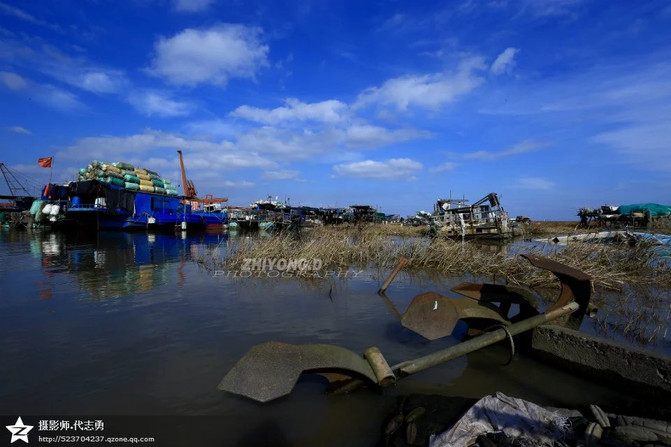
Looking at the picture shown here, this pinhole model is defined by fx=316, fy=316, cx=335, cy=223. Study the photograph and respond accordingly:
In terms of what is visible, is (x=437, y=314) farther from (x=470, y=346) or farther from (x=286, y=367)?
(x=286, y=367)

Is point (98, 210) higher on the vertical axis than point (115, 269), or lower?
higher

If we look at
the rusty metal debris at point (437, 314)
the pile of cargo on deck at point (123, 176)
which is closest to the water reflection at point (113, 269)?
the rusty metal debris at point (437, 314)

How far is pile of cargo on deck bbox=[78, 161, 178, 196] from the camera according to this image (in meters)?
32.9

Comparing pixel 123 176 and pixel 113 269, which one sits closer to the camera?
pixel 113 269

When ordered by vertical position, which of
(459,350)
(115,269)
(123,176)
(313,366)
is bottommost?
(115,269)

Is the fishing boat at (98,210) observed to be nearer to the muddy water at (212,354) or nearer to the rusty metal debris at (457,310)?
the muddy water at (212,354)

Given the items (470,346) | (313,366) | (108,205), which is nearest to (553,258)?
(470,346)

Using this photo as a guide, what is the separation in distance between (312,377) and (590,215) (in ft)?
137

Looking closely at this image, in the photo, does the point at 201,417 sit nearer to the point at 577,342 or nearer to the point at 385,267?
the point at 577,342

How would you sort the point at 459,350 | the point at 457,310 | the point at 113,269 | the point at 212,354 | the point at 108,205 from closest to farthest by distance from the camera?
the point at 459,350, the point at 457,310, the point at 212,354, the point at 113,269, the point at 108,205

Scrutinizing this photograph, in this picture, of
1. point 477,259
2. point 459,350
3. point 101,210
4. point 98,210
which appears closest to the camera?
point 459,350

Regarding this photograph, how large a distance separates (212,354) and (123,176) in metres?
37.2

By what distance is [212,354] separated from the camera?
5031 mm

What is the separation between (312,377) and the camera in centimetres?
438
